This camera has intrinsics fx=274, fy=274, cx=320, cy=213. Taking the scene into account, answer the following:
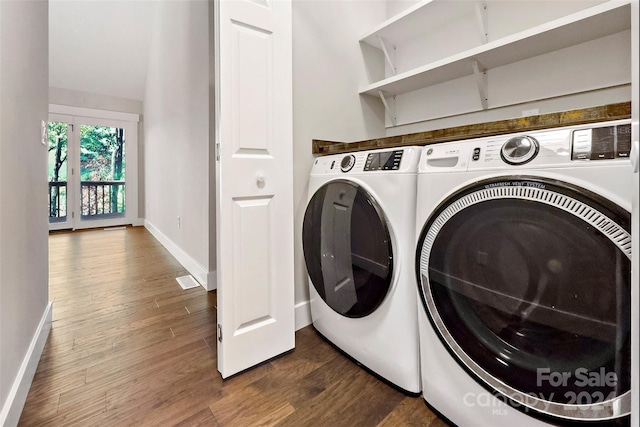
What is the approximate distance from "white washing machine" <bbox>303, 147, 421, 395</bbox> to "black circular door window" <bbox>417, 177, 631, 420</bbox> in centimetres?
13

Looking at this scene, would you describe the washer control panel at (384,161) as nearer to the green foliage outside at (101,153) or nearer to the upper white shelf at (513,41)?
the upper white shelf at (513,41)

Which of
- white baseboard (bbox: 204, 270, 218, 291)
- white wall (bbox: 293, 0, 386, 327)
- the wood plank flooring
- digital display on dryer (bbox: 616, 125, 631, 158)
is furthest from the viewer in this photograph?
white baseboard (bbox: 204, 270, 218, 291)

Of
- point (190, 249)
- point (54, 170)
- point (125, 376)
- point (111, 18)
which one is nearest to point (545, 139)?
Result: point (125, 376)

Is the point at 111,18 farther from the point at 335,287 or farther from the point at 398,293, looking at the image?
the point at 398,293

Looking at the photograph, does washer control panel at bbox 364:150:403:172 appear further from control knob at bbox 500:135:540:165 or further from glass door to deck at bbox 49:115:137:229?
glass door to deck at bbox 49:115:137:229

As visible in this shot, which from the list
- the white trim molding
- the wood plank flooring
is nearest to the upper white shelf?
the wood plank flooring

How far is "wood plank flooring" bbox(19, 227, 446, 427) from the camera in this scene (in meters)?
0.93

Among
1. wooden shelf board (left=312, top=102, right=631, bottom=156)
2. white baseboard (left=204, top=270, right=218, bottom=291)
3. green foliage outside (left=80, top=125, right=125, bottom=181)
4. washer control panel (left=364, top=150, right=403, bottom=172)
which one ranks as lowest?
white baseboard (left=204, top=270, right=218, bottom=291)

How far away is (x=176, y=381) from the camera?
1.10 meters

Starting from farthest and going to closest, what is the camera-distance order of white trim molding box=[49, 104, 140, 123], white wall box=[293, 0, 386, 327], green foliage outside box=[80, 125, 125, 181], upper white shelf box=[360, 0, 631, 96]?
1. green foliage outside box=[80, 125, 125, 181]
2. white trim molding box=[49, 104, 140, 123]
3. white wall box=[293, 0, 386, 327]
4. upper white shelf box=[360, 0, 631, 96]

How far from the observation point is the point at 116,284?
2.14 meters

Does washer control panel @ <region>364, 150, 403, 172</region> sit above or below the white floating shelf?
below

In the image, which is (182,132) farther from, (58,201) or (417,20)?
(58,201)

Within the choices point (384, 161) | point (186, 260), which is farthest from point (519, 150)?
point (186, 260)
